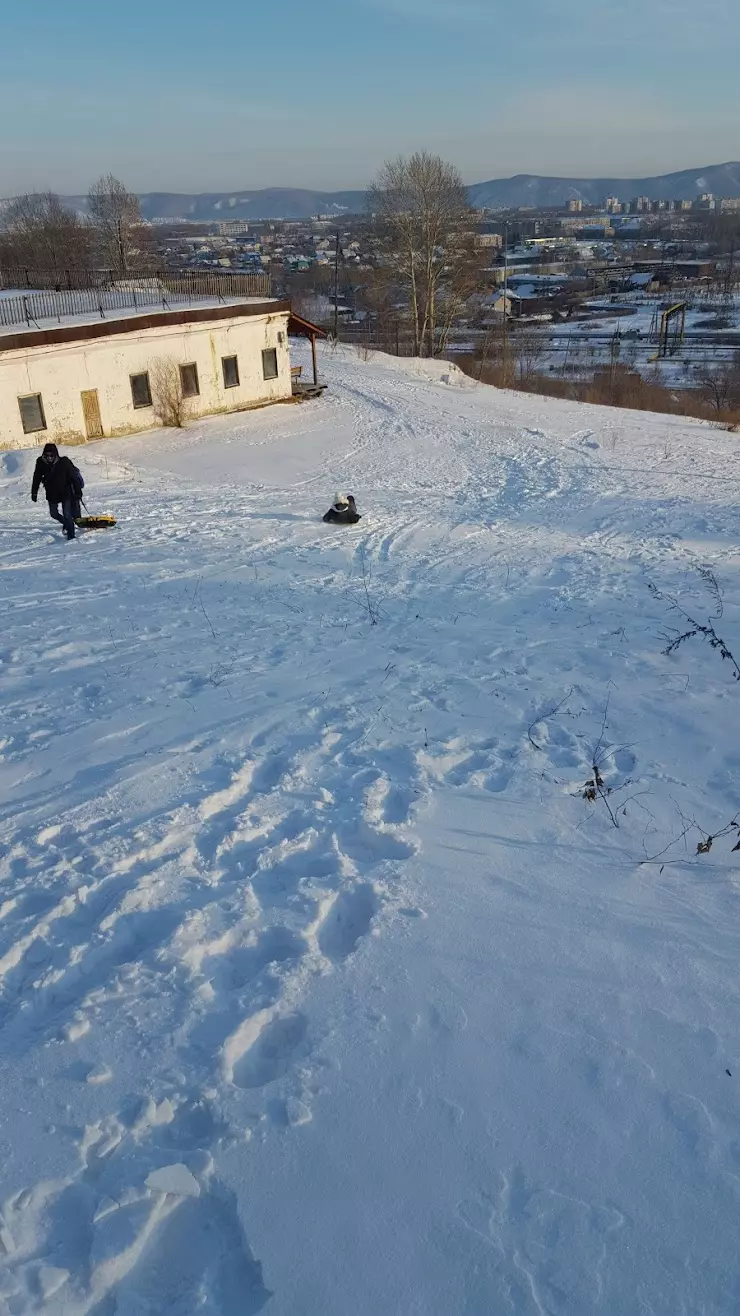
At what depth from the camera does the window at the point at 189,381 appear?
76.4ft

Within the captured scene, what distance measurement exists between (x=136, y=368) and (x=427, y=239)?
28.1m

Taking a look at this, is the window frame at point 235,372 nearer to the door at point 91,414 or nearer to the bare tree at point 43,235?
the door at point 91,414

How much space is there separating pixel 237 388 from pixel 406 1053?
79.2 feet

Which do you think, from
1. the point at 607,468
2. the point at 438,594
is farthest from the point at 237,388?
the point at 438,594

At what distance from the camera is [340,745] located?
6.41m

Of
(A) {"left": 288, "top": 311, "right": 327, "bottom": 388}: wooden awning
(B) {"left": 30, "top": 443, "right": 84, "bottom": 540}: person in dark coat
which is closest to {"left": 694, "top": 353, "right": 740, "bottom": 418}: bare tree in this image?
(A) {"left": 288, "top": 311, "right": 327, "bottom": 388}: wooden awning

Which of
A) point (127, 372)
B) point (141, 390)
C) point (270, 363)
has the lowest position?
point (141, 390)

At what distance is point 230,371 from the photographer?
983 inches

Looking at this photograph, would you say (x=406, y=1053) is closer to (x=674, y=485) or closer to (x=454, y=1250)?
(x=454, y=1250)

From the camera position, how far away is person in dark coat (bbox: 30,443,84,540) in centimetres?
1220

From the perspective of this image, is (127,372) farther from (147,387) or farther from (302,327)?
(302,327)

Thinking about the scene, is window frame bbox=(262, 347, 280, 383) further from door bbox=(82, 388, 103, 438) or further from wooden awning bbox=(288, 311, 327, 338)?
door bbox=(82, 388, 103, 438)

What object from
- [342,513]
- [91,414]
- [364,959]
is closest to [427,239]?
[91,414]

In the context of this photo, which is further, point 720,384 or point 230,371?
point 720,384
